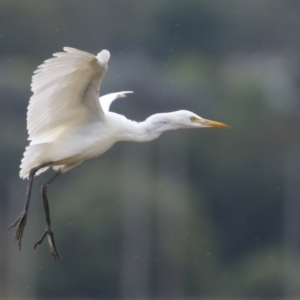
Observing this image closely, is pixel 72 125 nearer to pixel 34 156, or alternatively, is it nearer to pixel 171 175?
pixel 34 156

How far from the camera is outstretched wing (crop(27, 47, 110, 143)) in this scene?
309 inches

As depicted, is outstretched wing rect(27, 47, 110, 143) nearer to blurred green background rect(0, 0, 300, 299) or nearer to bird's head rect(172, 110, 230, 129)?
bird's head rect(172, 110, 230, 129)

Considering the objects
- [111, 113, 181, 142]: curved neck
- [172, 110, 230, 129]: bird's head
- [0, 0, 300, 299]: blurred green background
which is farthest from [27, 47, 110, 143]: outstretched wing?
[0, 0, 300, 299]: blurred green background

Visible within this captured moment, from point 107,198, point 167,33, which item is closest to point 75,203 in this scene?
point 107,198

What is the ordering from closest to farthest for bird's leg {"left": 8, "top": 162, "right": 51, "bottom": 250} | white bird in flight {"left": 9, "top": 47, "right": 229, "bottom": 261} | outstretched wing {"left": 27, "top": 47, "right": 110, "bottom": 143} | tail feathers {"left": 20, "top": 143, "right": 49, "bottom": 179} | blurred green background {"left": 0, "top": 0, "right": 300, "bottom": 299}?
1. outstretched wing {"left": 27, "top": 47, "right": 110, "bottom": 143}
2. white bird in flight {"left": 9, "top": 47, "right": 229, "bottom": 261}
3. bird's leg {"left": 8, "top": 162, "right": 51, "bottom": 250}
4. tail feathers {"left": 20, "top": 143, "right": 49, "bottom": 179}
5. blurred green background {"left": 0, "top": 0, "right": 300, "bottom": 299}

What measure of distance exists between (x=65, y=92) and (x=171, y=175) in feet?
52.5

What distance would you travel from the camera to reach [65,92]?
816 cm

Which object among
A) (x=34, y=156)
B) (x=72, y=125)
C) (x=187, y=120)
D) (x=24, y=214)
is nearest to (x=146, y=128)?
(x=187, y=120)

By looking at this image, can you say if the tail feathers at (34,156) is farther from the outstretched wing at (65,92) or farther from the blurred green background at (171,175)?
the blurred green background at (171,175)

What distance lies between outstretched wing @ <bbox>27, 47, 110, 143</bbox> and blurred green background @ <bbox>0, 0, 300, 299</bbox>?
39.4 feet

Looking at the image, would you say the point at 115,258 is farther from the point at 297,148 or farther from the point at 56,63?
the point at 56,63

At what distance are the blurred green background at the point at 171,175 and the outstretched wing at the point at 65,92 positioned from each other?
1200 centimetres

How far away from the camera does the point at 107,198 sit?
23234 millimetres

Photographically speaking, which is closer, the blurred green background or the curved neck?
the curved neck
